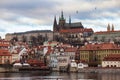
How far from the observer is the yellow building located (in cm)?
11912

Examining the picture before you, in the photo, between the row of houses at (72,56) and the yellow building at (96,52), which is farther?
the yellow building at (96,52)

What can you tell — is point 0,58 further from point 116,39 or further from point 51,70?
point 116,39

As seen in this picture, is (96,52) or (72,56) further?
(72,56)

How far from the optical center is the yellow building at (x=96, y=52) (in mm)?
119125

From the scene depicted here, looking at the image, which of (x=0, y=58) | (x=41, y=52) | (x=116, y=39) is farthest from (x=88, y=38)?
(x=0, y=58)

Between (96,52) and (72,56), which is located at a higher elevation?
(96,52)

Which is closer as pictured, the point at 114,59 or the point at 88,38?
the point at 114,59

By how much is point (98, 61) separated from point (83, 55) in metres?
5.84

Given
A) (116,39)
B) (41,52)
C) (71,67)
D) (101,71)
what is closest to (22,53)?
(41,52)

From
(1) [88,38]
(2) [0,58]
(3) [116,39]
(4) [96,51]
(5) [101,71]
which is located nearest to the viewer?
(5) [101,71]

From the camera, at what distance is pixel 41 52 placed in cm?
13200

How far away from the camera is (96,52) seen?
121312 millimetres

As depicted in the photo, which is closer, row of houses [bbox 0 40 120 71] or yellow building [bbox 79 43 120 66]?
row of houses [bbox 0 40 120 71]

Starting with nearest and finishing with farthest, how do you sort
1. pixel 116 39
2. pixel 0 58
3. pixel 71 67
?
pixel 71 67 → pixel 0 58 → pixel 116 39
